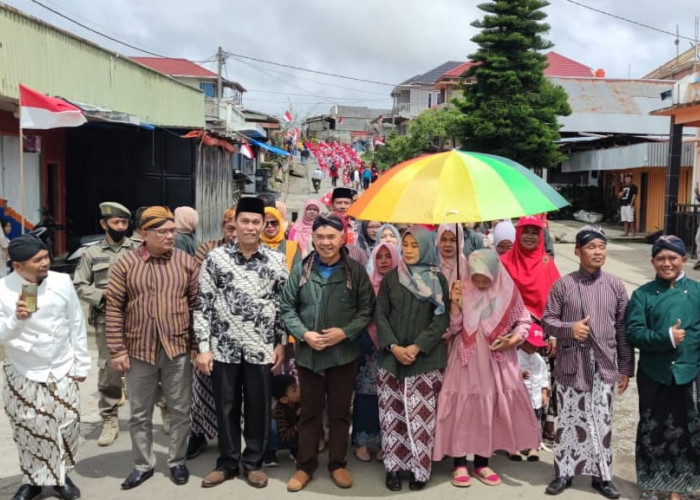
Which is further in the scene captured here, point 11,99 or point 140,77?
point 140,77

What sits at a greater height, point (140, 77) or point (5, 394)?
point (140, 77)

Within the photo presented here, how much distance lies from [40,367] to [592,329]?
10.5ft

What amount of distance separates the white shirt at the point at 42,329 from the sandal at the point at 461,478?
7.88 ft

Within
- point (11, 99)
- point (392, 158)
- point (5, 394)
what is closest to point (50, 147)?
point (11, 99)

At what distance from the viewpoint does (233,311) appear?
401 centimetres

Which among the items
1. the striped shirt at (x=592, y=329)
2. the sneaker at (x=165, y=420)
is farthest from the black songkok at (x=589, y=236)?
the sneaker at (x=165, y=420)

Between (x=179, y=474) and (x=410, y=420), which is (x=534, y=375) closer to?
(x=410, y=420)

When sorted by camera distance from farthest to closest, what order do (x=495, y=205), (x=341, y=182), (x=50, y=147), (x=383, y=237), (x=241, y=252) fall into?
(x=341, y=182) < (x=50, y=147) < (x=383, y=237) < (x=241, y=252) < (x=495, y=205)

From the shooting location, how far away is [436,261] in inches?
165

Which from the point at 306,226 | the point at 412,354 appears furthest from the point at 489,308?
the point at 306,226

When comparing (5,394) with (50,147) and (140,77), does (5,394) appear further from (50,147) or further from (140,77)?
(140,77)

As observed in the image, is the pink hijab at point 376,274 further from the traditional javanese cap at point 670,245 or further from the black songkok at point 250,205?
the traditional javanese cap at point 670,245

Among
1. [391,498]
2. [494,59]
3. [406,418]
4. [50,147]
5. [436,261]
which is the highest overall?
[494,59]

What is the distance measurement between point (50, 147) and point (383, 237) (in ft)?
33.4
